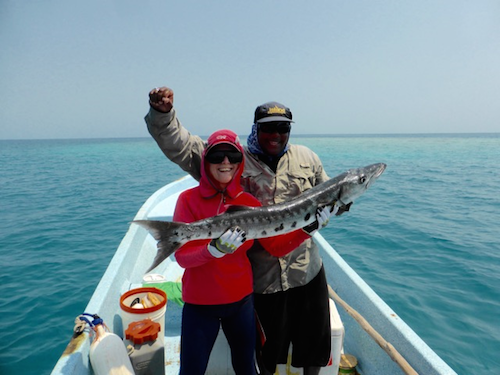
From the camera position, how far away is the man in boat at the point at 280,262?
381 cm

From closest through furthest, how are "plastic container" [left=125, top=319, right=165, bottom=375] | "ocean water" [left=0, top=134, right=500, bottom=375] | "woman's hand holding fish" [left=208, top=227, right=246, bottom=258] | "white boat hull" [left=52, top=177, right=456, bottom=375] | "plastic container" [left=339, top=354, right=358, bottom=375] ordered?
"woman's hand holding fish" [left=208, top=227, right=246, bottom=258]
"white boat hull" [left=52, top=177, right=456, bottom=375]
"plastic container" [left=125, top=319, right=165, bottom=375]
"plastic container" [left=339, top=354, right=358, bottom=375]
"ocean water" [left=0, top=134, right=500, bottom=375]

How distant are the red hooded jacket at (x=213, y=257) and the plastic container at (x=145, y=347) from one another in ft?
4.80

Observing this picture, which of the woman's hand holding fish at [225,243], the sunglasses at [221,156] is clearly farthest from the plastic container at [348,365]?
the sunglasses at [221,156]

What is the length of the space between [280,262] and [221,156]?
62.7 inches

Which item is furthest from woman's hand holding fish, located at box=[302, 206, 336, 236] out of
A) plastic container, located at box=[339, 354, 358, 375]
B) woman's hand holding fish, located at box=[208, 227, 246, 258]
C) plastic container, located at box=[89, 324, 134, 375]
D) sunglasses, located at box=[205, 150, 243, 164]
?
plastic container, located at box=[339, 354, 358, 375]

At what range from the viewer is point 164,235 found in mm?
3537

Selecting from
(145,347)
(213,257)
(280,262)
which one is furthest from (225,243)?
(145,347)

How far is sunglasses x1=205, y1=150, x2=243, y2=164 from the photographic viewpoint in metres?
3.53

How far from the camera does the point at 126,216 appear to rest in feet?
72.1

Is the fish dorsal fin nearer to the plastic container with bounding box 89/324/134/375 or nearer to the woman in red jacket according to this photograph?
the woman in red jacket

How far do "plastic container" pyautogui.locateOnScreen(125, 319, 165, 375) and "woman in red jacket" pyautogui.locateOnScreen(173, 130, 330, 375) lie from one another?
1.16m

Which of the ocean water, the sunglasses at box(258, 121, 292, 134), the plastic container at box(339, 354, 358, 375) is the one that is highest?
the sunglasses at box(258, 121, 292, 134)

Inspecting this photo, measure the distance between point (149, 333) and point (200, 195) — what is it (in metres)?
2.37

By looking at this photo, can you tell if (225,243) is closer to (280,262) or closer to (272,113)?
(280,262)
